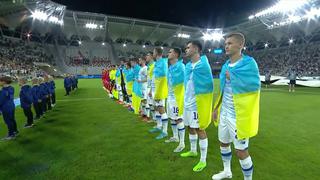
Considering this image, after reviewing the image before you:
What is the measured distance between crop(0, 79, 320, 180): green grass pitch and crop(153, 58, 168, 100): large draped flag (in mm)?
1395

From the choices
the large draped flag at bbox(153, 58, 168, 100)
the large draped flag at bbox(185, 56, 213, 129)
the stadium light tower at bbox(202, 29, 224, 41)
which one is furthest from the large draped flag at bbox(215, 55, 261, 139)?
the stadium light tower at bbox(202, 29, 224, 41)

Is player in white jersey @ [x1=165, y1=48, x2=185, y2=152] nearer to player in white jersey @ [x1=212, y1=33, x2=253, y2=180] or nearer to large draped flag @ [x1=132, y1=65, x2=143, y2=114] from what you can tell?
player in white jersey @ [x1=212, y1=33, x2=253, y2=180]

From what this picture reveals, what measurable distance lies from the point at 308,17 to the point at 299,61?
895 cm

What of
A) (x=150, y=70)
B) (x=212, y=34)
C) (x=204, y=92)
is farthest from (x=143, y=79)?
(x=212, y=34)

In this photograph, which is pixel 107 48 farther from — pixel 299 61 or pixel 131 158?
pixel 131 158

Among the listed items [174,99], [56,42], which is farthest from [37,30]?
[174,99]

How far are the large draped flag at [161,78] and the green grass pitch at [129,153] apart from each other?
1.39 metres

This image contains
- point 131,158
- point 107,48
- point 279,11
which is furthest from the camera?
point 107,48

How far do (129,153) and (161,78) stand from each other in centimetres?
251

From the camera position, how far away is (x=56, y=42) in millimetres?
69312

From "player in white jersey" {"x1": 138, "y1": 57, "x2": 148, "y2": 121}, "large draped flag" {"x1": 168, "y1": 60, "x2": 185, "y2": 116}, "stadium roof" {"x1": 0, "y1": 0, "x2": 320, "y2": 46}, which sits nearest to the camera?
"large draped flag" {"x1": 168, "y1": 60, "x2": 185, "y2": 116}

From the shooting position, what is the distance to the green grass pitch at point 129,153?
5.32 m

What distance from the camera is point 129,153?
21.9 ft

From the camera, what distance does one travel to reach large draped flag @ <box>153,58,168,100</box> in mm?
7977
